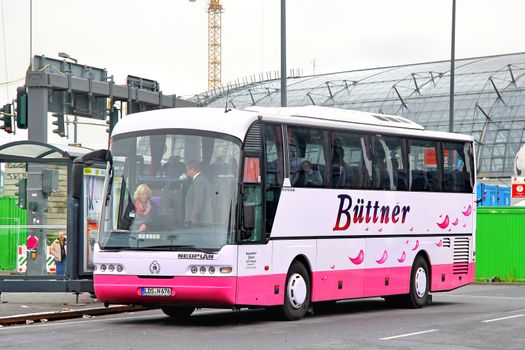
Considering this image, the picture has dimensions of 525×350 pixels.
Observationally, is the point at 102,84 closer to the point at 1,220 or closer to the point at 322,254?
the point at 1,220

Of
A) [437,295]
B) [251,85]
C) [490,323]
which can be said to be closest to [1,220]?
[490,323]

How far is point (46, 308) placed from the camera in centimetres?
2212

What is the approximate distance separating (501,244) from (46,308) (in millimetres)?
19750

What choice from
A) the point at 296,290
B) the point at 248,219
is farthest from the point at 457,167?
the point at 248,219

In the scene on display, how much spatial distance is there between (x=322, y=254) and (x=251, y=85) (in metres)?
83.0

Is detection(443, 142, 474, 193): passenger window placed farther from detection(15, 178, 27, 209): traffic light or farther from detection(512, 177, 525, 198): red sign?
detection(512, 177, 525, 198): red sign

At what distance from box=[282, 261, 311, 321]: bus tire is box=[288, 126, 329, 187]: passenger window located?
1.34 metres

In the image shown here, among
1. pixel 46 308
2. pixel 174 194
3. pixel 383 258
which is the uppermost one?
pixel 174 194

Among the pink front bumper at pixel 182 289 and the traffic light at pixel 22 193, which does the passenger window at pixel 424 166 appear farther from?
the traffic light at pixel 22 193

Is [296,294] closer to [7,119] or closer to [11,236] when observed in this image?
[11,236]

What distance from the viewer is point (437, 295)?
29875 mm

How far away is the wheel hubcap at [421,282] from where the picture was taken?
2370 centimetres

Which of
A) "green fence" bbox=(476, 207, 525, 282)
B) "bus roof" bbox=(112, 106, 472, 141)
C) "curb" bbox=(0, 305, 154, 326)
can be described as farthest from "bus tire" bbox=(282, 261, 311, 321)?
"green fence" bbox=(476, 207, 525, 282)

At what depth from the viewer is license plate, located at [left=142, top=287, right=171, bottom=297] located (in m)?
17.8
